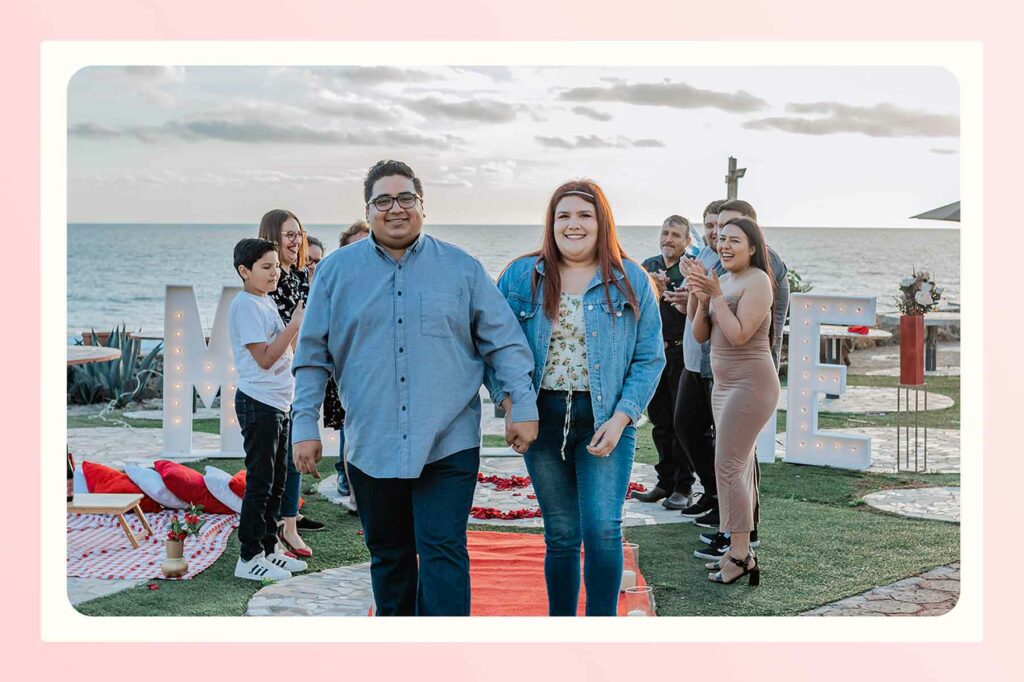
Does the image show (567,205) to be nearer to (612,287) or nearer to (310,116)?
(612,287)

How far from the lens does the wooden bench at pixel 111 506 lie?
5492 millimetres

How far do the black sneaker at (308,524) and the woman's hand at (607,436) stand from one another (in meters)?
2.75

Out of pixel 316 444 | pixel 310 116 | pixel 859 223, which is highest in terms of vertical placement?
pixel 310 116

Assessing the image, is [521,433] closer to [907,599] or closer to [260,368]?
[260,368]

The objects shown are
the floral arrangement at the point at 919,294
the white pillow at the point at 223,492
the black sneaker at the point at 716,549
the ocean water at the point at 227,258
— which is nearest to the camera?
the black sneaker at the point at 716,549

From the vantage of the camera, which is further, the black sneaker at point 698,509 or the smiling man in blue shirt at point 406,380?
the black sneaker at point 698,509

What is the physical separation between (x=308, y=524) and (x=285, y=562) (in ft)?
2.85

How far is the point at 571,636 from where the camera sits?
12.3ft

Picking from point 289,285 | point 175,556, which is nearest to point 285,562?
point 175,556

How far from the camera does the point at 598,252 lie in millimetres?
3840

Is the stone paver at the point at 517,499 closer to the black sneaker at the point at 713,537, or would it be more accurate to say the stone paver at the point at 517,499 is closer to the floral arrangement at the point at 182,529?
the black sneaker at the point at 713,537

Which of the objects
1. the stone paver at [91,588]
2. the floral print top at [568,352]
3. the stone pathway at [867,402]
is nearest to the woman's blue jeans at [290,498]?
the stone paver at [91,588]
